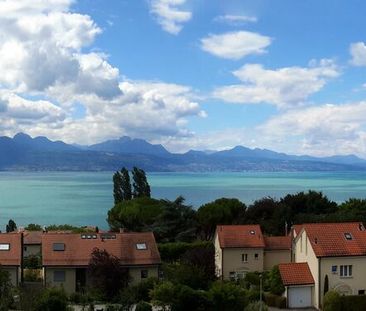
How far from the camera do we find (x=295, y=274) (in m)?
35.0

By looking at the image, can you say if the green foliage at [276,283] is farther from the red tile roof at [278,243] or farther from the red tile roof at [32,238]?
the red tile roof at [32,238]

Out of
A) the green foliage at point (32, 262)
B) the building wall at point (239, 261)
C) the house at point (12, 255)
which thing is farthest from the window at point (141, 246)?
the green foliage at point (32, 262)

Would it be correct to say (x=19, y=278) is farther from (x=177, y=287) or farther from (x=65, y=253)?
(x=177, y=287)

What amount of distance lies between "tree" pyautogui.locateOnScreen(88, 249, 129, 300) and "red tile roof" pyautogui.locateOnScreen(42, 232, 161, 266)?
1.57 meters

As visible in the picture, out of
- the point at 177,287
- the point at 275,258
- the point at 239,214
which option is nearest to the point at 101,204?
the point at 239,214

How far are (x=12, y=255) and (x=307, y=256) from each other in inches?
723

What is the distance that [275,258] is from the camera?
42.8 m

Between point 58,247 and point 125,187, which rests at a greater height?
point 125,187

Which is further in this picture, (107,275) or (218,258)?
A: (218,258)

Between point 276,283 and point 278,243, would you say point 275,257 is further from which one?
point 276,283

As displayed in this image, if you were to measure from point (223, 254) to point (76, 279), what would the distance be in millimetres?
10611

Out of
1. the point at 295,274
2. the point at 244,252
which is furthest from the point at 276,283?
the point at 244,252

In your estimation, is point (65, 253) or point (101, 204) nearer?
point (65, 253)

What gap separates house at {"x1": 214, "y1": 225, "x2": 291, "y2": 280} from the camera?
136ft
